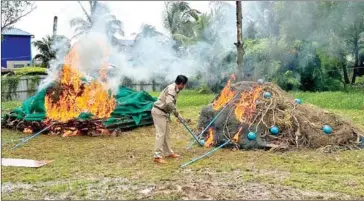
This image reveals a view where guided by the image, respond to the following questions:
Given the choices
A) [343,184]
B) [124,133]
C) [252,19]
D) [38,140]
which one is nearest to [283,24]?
[252,19]

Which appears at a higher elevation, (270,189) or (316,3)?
(316,3)

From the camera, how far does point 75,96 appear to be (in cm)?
1244

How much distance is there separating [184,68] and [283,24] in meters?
4.59

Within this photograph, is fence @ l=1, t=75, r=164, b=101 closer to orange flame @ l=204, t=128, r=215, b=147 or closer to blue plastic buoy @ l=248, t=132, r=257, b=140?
orange flame @ l=204, t=128, r=215, b=147

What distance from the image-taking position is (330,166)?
7758mm

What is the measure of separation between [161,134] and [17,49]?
30.5 meters

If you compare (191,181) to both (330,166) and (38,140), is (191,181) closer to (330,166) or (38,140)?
(330,166)

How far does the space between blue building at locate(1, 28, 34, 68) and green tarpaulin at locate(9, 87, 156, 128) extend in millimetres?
23472

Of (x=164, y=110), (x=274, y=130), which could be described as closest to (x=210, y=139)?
(x=274, y=130)

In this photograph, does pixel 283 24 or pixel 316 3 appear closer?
pixel 316 3

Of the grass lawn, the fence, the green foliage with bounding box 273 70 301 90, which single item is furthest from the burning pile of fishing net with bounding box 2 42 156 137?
the fence

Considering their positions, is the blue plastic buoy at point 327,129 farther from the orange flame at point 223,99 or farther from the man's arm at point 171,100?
the man's arm at point 171,100

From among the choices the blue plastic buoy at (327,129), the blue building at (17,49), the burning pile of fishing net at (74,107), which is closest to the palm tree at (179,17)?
the blue building at (17,49)

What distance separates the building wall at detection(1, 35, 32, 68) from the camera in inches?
1387
